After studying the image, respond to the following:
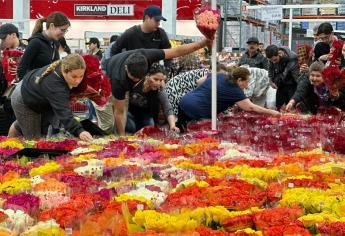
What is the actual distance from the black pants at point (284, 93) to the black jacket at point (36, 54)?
3204 millimetres

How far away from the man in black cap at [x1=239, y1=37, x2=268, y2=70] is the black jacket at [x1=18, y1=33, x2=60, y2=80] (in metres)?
4.30

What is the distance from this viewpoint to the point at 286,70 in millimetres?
7801

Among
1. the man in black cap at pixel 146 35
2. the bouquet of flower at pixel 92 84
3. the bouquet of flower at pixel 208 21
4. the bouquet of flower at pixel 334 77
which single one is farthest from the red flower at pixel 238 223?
the man in black cap at pixel 146 35

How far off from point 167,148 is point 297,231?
1.91 meters

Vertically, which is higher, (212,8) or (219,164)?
(212,8)

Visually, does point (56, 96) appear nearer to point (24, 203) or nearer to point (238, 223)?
point (24, 203)

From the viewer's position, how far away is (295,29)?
33.4m

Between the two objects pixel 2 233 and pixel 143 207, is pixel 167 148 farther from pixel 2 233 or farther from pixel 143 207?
pixel 2 233

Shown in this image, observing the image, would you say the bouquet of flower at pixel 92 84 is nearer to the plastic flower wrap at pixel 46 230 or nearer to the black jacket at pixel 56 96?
the black jacket at pixel 56 96

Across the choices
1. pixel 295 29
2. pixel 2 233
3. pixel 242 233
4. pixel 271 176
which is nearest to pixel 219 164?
pixel 271 176

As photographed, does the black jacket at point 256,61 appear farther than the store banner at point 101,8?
No

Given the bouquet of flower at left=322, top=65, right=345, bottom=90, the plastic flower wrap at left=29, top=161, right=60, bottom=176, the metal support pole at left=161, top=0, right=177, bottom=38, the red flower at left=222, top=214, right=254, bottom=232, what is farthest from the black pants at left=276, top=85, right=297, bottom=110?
the metal support pole at left=161, top=0, right=177, bottom=38

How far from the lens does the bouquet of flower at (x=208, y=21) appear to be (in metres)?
4.48

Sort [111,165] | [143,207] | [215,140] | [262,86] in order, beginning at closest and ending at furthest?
[143,207], [111,165], [215,140], [262,86]
